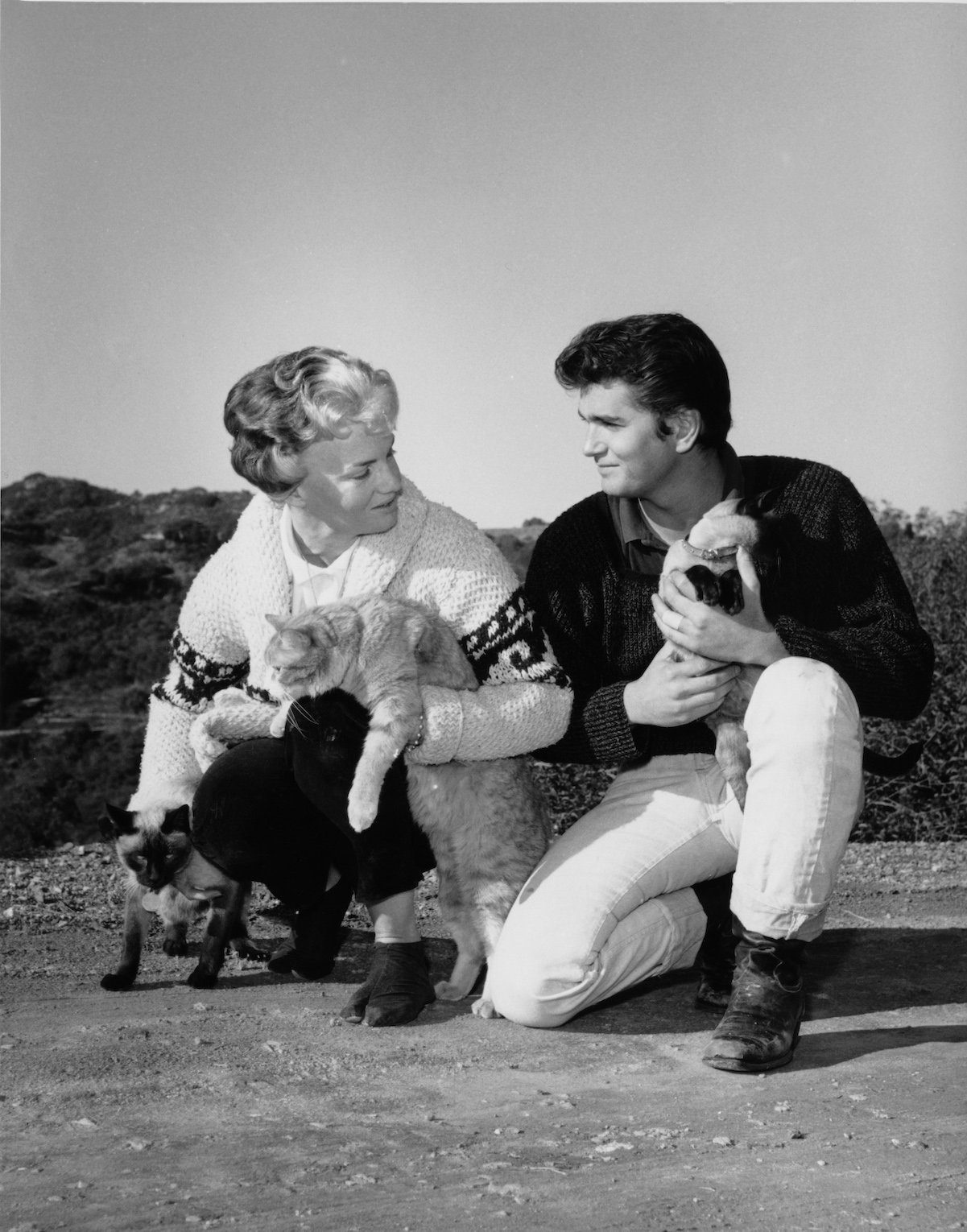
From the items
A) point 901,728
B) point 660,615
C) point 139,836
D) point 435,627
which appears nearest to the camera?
point 660,615

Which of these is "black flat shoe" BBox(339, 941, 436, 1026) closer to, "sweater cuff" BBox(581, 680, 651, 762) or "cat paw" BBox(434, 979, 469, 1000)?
"cat paw" BBox(434, 979, 469, 1000)

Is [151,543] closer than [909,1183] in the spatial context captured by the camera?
No

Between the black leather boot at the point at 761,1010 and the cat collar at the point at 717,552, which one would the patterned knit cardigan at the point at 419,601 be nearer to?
the cat collar at the point at 717,552

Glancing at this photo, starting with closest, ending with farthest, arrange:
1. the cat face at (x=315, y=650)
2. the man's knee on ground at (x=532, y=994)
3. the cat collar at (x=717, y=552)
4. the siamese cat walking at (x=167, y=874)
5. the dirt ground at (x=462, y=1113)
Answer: the dirt ground at (x=462, y=1113) < the man's knee on ground at (x=532, y=994) < the cat collar at (x=717, y=552) < the cat face at (x=315, y=650) < the siamese cat walking at (x=167, y=874)

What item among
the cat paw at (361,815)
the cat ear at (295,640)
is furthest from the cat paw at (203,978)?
the cat ear at (295,640)

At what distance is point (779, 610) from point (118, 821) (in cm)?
192

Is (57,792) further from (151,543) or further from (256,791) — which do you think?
(256,791)

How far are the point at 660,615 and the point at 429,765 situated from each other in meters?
0.71

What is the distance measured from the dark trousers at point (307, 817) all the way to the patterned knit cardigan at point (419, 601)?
147mm

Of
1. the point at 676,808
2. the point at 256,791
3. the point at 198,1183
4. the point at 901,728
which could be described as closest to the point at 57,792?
the point at 901,728

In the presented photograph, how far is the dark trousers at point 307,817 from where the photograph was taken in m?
3.25

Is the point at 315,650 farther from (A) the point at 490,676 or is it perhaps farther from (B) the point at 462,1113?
(B) the point at 462,1113

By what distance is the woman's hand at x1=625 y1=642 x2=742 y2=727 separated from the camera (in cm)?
314

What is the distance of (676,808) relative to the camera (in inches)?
130
